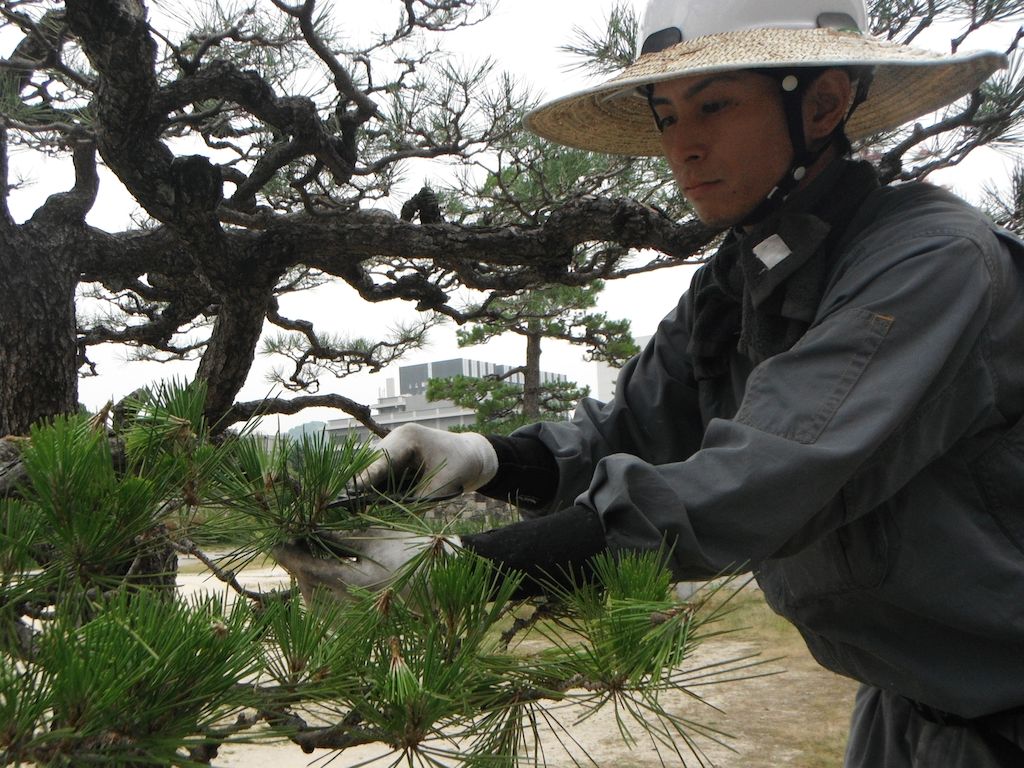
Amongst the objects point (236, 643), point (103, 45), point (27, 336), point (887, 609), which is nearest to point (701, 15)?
point (887, 609)

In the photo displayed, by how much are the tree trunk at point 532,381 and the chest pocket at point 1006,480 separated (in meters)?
4.69

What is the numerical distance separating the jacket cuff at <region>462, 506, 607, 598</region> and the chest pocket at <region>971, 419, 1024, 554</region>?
449mm

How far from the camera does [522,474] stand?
1.03m

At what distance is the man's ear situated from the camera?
0.98 meters

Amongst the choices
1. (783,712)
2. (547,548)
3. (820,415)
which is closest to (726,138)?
(820,415)

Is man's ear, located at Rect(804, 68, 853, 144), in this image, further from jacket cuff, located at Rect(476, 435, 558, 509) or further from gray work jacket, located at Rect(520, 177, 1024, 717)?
jacket cuff, located at Rect(476, 435, 558, 509)

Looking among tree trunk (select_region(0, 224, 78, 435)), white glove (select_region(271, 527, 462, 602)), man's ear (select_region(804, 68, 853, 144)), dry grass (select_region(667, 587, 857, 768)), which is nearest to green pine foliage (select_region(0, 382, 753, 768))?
white glove (select_region(271, 527, 462, 602))

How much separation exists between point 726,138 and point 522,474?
0.44m

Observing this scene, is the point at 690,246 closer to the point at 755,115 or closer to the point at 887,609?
the point at 755,115

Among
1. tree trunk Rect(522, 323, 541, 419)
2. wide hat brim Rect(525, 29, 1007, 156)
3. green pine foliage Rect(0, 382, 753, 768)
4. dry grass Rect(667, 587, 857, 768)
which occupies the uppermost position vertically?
wide hat brim Rect(525, 29, 1007, 156)

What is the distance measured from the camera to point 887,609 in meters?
0.89

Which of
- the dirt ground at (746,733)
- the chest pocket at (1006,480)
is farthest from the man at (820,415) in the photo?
the dirt ground at (746,733)

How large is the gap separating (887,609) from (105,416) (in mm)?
761

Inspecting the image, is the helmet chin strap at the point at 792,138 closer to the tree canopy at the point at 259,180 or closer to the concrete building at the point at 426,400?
the tree canopy at the point at 259,180
